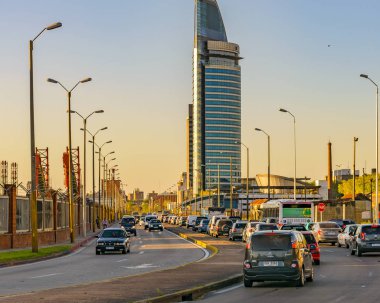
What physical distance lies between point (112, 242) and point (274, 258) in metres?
24.5

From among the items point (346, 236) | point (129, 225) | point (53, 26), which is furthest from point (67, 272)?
point (129, 225)

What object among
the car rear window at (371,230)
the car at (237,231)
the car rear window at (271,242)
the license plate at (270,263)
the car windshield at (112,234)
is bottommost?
the car at (237,231)

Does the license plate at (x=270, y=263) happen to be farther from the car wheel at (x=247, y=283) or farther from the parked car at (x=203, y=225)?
the parked car at (x=203, y=225)

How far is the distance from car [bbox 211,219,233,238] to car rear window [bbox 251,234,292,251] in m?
53.5

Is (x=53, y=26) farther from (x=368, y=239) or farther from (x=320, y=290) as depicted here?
(x=320, y=290)

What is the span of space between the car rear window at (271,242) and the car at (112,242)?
77.7 ft

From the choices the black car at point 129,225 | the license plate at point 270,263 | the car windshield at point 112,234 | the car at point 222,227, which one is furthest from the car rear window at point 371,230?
the black car at point 129,225

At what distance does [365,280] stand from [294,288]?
3.69 metres

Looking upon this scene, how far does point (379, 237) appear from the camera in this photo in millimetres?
41750

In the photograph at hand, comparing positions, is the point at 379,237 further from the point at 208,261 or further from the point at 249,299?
the point at 249,299

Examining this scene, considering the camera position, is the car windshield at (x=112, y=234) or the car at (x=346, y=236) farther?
the car at (x=346, y=236)

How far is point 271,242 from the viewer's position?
78.2 ft

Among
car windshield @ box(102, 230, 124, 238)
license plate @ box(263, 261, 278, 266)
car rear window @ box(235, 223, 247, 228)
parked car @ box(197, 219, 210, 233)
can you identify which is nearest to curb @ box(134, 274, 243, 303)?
license plate @ box(263, 261, 278, 266)

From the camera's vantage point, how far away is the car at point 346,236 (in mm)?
50688
